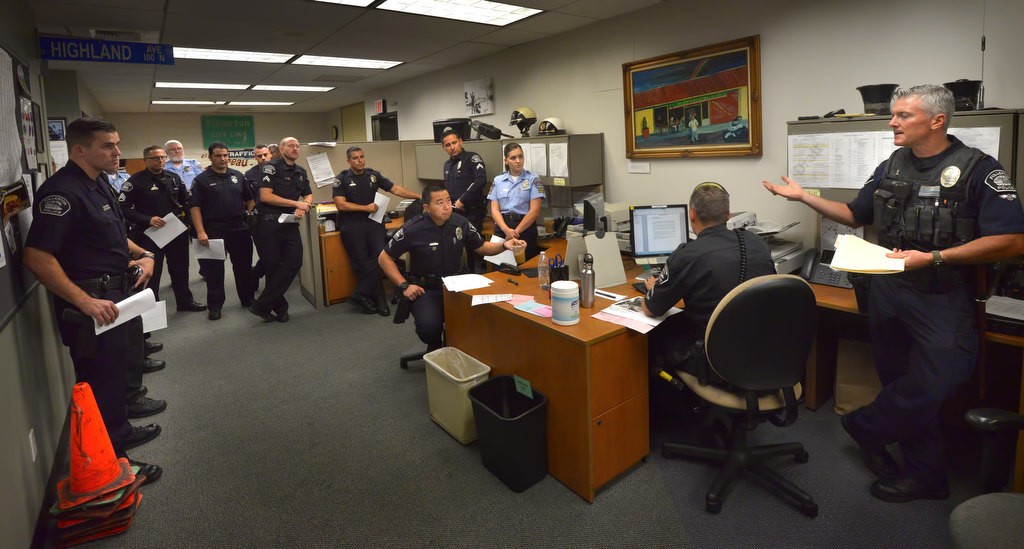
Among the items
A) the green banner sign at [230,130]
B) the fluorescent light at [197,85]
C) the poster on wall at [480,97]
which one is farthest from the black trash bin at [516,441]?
the green banner sign at [230,130]

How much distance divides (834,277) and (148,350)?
4.44m

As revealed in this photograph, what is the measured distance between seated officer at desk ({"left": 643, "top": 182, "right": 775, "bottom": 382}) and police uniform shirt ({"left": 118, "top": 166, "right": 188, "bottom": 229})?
4.14 m

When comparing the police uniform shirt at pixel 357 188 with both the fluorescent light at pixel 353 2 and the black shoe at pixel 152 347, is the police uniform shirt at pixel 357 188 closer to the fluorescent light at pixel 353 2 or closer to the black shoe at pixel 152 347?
the fluorescent light at pixel 353 2

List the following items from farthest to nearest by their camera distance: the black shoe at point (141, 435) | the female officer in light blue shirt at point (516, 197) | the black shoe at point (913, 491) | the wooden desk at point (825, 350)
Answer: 1. the female officer in light blue shirt at point (516, 197)
2. the black shoe at point (141, 435)
3. the wooden desk at point (825, 350)
4. the black shoe at point (913, 491)

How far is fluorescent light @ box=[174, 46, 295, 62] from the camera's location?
5203 mm

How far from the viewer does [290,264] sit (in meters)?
4.80

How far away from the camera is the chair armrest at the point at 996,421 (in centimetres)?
140

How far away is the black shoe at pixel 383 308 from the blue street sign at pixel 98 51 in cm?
241

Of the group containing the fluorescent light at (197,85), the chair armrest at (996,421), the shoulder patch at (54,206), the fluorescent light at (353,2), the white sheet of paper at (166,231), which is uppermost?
the fluorescent light at (197,85)

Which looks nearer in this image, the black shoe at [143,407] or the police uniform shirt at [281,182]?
the black shoe at [143,407]

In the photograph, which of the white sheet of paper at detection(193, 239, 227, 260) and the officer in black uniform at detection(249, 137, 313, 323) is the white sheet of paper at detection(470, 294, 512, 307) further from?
the white sheet of paper at detection(193, 239, 227, 260)

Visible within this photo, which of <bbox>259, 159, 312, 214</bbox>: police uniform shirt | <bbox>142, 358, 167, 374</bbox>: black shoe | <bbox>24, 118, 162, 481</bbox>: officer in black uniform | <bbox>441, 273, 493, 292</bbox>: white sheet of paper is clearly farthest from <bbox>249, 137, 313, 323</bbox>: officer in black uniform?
<bbox>441, 273, 493, 292</bbox>: white sheet of paper

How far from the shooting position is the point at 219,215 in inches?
194

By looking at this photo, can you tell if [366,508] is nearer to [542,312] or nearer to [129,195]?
[542,312]
